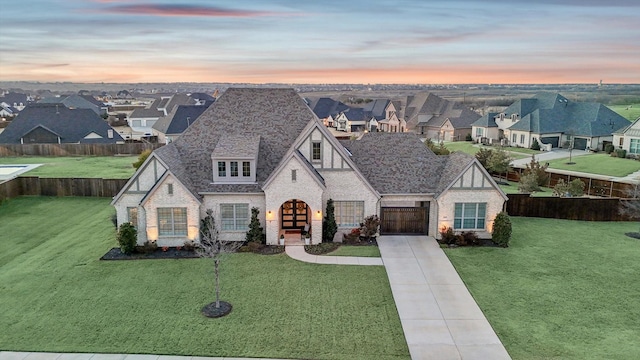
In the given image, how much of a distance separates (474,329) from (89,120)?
211 feet

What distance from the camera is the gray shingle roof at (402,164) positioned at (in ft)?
83.5

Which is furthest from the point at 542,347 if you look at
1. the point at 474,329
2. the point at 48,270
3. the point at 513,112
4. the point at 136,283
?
the point at 513,112

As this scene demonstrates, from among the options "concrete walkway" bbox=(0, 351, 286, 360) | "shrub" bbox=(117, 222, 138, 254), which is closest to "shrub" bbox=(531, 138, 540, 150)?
"shrub" bbox=(117, 222, 138, 254)

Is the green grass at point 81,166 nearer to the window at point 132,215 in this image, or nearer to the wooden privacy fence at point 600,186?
the window at point 132,215

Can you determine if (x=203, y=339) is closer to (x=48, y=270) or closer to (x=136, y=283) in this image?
(x=136, y=283)

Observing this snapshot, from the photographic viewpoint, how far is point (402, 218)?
26.0 metres

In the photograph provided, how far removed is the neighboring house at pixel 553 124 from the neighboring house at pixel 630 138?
379 centimetres

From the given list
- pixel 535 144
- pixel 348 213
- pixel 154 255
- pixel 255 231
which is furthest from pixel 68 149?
pixel 535 144

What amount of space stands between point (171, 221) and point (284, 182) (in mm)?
6617

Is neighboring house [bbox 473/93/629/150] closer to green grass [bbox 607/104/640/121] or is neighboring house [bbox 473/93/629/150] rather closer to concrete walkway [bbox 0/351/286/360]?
green grass [bbox 607/104/640/121]

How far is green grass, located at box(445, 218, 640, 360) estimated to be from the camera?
587 inches

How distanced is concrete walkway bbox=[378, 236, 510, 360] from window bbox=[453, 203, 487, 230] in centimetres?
228

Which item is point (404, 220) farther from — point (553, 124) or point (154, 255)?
point (553, 124)

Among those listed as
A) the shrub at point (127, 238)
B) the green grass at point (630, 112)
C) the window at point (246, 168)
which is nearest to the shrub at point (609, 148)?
the green grass at point (630, 112)
